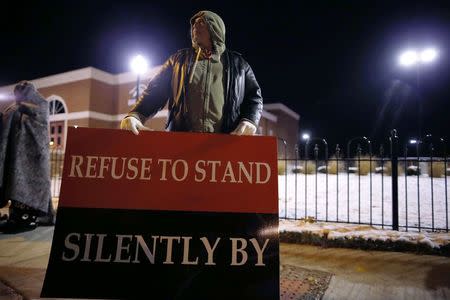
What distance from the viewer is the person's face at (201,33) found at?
189cm

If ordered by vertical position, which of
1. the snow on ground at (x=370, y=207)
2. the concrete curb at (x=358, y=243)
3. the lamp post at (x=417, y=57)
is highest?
the lamp post at (x=417, y=57)

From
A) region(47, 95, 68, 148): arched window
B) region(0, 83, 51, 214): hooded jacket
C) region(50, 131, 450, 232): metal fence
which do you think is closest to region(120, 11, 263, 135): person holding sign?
region(0, 83, 51, 214): hooded jacket

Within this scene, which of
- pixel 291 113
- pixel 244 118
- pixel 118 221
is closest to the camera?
pixel 118 221

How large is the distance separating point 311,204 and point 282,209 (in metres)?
0.91

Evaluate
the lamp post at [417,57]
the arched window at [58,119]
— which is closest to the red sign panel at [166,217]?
the lamp post at [417,57]

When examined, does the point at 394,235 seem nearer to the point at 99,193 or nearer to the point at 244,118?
the point at 244,118

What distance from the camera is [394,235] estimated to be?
3.40m

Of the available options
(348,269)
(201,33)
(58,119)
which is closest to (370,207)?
(348,269)

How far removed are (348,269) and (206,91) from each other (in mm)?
2213

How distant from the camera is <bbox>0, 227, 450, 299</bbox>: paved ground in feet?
7.25

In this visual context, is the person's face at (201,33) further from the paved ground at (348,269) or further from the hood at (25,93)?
the hood at (25,93)

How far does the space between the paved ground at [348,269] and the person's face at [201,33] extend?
208cm

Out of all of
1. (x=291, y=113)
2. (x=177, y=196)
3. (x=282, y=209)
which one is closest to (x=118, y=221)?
(x=177, y=196)

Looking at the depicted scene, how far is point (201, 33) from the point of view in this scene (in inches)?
74.9
